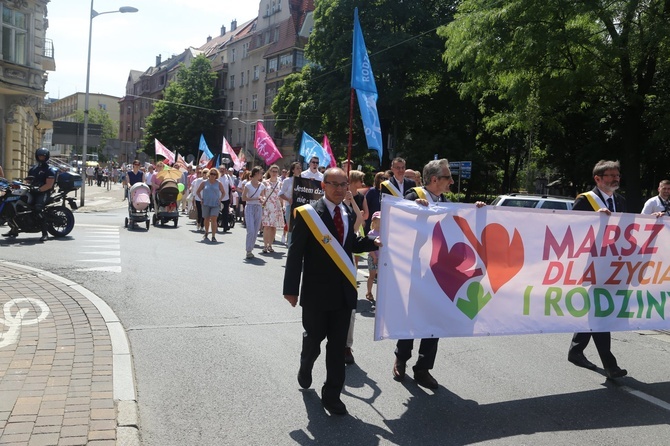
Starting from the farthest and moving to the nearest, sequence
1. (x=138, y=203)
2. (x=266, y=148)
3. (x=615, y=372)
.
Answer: (x=266, y=148), (x=138, y=203), (x=615, y=372)

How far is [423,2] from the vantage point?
123 ft

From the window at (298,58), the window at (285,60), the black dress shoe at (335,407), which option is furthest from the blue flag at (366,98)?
the window at (285,60)

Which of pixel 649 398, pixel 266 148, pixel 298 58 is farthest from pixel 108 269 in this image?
pixel 298 58

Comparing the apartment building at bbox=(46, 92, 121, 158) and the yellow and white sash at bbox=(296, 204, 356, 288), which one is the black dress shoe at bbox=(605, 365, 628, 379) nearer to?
the yellow and white sash at bbox=(296, 204, 356, 288)

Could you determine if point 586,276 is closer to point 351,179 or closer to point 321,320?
point 321,320

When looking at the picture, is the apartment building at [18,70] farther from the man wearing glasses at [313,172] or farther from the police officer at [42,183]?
the man wearing glasses at [313,172]

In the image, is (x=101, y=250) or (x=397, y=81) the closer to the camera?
(x=101, y=250)

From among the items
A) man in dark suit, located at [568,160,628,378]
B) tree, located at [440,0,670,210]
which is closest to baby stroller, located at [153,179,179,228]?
tree, located at [440,0,670,210]

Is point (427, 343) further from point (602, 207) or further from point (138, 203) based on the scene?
point (138, 203)

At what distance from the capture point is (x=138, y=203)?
17891 mm

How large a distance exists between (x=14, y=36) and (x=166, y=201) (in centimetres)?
1791

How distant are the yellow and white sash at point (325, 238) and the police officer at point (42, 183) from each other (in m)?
10.4

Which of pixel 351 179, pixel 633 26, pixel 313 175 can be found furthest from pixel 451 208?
pixel 633 26

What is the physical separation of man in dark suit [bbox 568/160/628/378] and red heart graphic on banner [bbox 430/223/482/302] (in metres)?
1.46
